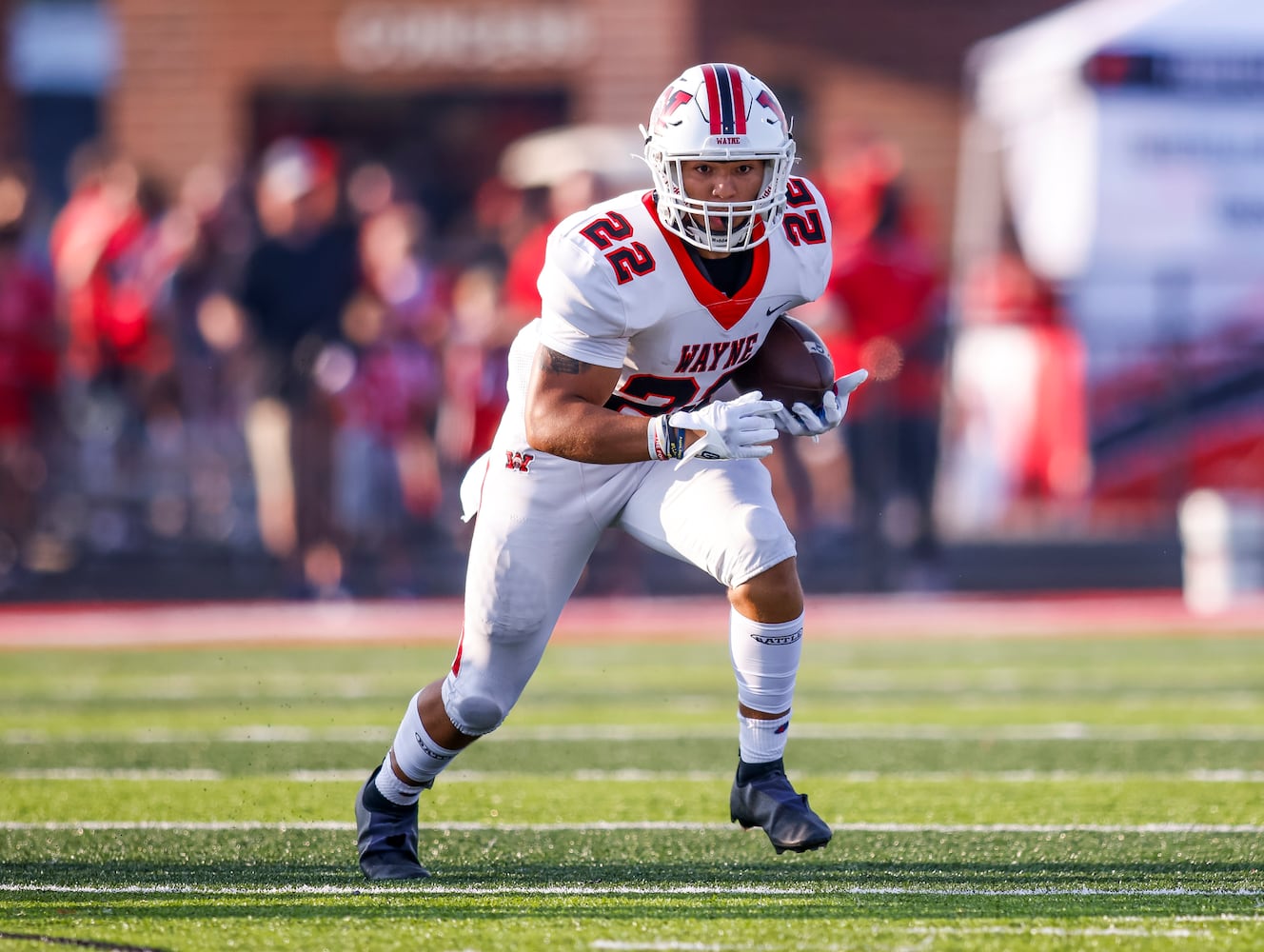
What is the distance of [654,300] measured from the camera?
4164mm

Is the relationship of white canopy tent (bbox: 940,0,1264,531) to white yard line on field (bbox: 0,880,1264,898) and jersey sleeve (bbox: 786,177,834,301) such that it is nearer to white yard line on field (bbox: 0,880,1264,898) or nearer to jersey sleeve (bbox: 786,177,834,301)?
jersey sleeve (bbox: 786,177,834,301)

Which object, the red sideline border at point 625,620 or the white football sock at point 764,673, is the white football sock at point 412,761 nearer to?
the white football sock at point 764,673

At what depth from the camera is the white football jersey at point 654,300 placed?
13.5 ft

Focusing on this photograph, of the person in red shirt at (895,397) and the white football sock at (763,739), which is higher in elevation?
the white football sock at (763,739)

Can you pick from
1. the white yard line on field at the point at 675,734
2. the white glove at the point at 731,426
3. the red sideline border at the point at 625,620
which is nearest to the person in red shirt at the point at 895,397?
the red sideline border at the point at 625,620

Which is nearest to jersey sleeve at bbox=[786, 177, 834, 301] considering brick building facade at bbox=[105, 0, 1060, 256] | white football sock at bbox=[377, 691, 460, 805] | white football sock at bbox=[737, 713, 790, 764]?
white football sock at bbox=[737, 713, 790, 764]

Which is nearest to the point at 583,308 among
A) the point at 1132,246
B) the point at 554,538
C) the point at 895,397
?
the point at 554,538

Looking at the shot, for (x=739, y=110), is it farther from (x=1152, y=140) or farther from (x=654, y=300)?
(x=1152, y=140)

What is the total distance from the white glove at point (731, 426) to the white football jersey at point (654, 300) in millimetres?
277

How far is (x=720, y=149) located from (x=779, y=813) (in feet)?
4.66

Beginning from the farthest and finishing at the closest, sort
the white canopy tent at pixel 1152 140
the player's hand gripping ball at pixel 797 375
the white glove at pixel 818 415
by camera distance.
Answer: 1. the white canopy tent at pixel 1152 140
2. the player's hand gripping ball at pixel 797 375
3. the white glove at pixel 818 415

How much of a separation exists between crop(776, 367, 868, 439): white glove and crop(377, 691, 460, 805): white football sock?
1017 mm

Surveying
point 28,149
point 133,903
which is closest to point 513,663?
point 133,903

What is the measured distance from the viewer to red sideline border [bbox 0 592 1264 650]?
9422 millimetres
